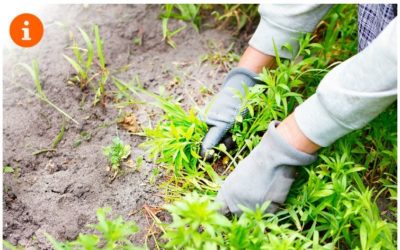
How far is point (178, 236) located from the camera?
1.47 metres

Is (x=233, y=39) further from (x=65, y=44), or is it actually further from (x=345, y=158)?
(x=345, y=158)

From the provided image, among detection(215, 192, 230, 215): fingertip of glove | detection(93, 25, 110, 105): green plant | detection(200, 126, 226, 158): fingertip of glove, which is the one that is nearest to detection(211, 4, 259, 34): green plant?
detection(93, 25, 110, 105): green plant

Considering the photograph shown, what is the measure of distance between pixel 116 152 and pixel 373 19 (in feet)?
3.08

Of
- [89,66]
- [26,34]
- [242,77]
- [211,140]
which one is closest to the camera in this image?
[211,140]

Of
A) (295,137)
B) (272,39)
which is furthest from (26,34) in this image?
(295,137)

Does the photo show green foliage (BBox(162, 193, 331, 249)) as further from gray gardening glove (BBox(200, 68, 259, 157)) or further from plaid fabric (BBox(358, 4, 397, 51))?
plaid fabric (BBox(358, 4, 397, 51))

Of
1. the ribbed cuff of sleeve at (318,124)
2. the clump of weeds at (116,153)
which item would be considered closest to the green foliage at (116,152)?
the clump of weeds at (116,153)

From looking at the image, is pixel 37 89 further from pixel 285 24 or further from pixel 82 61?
pixel 285 24

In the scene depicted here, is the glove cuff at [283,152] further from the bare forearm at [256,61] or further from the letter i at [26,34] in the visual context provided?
the letter i at [26,34]

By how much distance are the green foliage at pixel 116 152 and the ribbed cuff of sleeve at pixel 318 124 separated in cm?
62

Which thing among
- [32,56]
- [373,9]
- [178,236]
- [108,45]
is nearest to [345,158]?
[373,9]

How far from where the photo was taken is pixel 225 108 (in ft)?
6.73

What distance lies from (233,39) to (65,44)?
2.28ft

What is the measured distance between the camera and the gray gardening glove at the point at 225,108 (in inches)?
79.0
